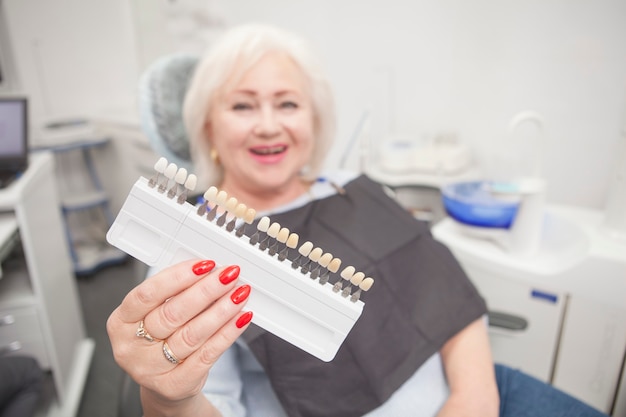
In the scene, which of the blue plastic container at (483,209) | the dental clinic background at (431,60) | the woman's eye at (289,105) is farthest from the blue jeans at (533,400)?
the woman's eye at (289,105)

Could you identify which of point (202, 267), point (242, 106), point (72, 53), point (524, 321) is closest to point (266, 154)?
point (242, 106)

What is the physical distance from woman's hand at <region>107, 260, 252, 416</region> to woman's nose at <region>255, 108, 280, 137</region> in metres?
0.52

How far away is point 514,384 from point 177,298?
80 cm

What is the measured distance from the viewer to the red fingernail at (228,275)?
49 centimetres

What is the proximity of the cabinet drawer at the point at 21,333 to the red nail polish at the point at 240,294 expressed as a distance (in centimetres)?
123

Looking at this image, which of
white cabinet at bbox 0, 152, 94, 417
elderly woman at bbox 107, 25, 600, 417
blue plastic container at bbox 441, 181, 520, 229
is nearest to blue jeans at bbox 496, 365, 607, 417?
elderly woman at bbox 107, 25, 600, 417

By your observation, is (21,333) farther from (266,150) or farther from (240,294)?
(240,294)

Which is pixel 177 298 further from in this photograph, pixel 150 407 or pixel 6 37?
pixel 6 37

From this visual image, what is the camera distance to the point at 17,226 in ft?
4.21

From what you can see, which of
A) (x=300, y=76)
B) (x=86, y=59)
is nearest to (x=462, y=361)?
(x=300, y=76)

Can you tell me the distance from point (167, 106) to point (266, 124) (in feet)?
1.17

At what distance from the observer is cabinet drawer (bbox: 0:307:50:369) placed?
1.35m

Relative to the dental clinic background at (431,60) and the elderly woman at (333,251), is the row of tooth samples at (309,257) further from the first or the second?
the dental clinic background at (431,60)

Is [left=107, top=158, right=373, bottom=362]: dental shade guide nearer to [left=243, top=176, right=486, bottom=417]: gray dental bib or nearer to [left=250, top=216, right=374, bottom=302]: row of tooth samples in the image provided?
[left=250, top=216, right=374, bottom=302]: row of tooth samples
